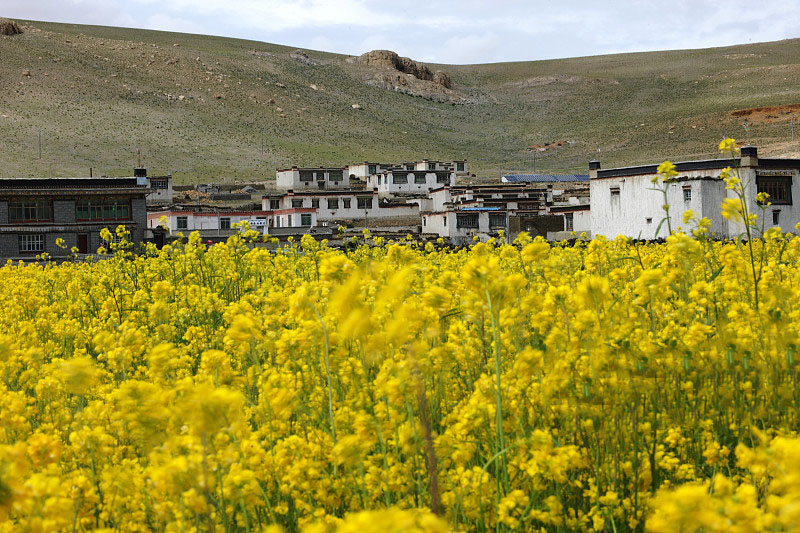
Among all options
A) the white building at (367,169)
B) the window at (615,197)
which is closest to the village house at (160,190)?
the white building at (367,169)

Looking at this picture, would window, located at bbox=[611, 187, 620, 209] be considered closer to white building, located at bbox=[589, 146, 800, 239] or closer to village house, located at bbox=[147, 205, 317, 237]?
white building, located at bbox=[589, 146, 800, 239]

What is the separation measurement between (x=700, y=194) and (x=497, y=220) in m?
19.7

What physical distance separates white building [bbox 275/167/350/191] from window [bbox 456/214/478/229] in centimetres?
2351

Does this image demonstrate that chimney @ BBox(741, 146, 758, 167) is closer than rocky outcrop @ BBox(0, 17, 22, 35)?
Yes

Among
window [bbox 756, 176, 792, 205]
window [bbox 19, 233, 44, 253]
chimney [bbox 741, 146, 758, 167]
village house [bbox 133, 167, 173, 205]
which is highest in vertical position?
village house [bbox 133, 167, 173, 205]

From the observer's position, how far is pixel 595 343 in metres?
4.08

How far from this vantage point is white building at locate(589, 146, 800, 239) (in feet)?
139

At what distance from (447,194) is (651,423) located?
6494 centimetres

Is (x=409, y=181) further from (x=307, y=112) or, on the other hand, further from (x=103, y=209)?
(x=307, y=112)

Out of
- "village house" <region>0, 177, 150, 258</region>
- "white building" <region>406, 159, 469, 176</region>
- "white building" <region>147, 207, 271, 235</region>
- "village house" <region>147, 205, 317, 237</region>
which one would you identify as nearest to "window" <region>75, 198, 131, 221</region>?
"village house" <region>0, 177, 150, 258</region>

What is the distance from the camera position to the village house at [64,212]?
144ft

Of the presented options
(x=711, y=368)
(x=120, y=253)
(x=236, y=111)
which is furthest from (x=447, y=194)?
(x=236, y=111)

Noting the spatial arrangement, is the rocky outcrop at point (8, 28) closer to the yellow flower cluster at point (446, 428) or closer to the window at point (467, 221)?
the window at point (467, 221)

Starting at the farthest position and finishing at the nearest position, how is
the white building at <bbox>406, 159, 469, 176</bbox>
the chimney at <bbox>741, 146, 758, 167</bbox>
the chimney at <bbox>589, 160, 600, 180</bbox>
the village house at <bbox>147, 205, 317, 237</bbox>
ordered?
the white building at <bbox>406, 159, 469, 176</bbox>
the village house at <bbox>147, 205, 317, 237</bbox>
the chimney at <bbox>589, 160, 600, 180</bbox>
the chimney at <bbox>741, 146, 758, 167</bbox>
